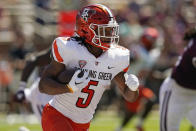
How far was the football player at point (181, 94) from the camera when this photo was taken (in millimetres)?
5312

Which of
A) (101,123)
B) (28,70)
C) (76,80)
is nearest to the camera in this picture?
(76,80)

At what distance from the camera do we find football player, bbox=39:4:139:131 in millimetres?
3996

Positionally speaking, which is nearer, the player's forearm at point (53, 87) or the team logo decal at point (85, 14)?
the player's forearm at point (53, 87)

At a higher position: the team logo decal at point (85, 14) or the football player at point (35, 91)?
the team logo decal at point (85, 14)

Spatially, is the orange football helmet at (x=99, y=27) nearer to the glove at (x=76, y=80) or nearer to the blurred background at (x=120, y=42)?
the glove at (x=76, y=80)

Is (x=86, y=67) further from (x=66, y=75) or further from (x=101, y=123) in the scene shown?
(x=101, y=123)

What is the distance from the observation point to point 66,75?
388 cm

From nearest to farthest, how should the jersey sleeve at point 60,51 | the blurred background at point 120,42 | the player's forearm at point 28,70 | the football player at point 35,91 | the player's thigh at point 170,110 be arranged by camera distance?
the jersey sleeve at point 60,51 → the player's thigh at point 170,110 → the football player at point 35,91 → the player's forearm at point 28,70 → the blurred background at point 120,42

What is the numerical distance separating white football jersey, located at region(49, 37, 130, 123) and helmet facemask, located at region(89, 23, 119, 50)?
0.13m

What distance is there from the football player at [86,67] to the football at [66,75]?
48 mm

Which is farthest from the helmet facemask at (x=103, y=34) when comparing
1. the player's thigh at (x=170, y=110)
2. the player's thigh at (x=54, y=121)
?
the player's thigh at (x=170, y=110)

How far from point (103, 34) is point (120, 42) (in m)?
7.22

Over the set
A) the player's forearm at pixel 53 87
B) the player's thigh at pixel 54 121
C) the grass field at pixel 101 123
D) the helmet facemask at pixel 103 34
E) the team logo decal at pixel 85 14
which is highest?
the team logo decal at pixel 85 14

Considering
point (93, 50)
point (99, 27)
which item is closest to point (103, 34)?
point (99, 27)
